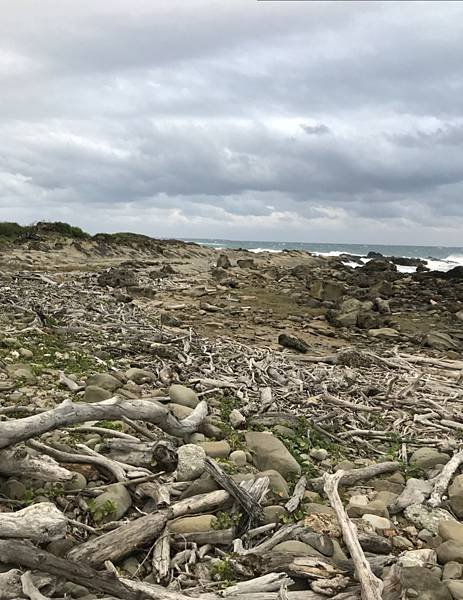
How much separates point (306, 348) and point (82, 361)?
4.93 meters

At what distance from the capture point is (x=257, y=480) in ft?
13.6

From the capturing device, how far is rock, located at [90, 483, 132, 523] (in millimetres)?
3551

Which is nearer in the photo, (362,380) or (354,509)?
(354,509)

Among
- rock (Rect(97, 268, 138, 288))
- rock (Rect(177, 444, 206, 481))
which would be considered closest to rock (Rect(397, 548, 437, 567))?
rock (Rect(177, 444, 206, 481))

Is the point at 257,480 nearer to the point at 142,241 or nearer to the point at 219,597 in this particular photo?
the point at 219,597

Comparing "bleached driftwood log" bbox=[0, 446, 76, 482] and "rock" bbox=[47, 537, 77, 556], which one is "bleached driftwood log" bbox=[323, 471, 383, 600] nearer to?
"rock" bbox=[47, 537, 77, 556]

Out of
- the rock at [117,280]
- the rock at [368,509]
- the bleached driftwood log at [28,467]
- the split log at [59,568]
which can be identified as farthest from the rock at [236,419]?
the rock at [117,280]

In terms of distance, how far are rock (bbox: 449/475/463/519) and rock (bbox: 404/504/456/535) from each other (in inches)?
4.4

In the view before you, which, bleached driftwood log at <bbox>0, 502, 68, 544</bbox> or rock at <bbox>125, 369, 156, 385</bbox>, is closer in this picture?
bleached driftwood log at <bbox>0, 502, 68, 544</bbox>

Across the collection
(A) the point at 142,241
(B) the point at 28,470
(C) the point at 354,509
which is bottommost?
(C) the point at 354,509

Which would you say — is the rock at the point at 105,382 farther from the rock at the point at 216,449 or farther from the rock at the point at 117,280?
the rock at the point at 117,280


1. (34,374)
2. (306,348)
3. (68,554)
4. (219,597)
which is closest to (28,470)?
(68,554)

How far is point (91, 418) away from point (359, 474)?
8.17ft

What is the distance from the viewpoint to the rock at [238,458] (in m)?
4.81
